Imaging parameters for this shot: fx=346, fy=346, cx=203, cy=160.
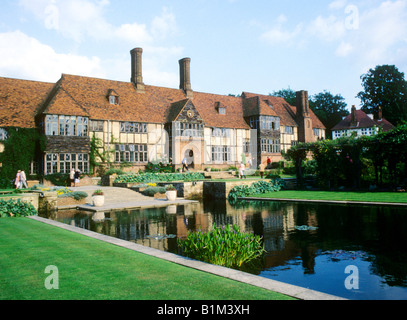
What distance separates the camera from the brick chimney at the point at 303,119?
51656 millimetres

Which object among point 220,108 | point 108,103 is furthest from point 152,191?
point 220,108

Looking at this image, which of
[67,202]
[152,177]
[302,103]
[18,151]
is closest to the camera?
[67,202]

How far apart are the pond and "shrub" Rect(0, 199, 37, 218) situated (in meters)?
1.50

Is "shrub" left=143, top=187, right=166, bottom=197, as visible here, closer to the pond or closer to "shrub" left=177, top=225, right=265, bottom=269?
the pond

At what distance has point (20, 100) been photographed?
3400 centimetres

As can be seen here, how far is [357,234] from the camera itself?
1056 cm

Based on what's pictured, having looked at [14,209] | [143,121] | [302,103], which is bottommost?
[14,209]

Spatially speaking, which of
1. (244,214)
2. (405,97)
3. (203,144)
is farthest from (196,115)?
(405,97)

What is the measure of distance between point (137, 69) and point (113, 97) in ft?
18.4

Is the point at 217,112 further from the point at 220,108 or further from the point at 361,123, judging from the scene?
the point at 361,123

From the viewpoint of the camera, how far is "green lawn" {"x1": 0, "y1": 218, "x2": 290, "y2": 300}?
4883 mm

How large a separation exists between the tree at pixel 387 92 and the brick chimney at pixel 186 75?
40485 mm

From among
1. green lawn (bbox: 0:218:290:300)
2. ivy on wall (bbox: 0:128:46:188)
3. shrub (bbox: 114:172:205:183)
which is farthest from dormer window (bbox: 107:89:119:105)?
green lawn (bbox: 0:218:290:300)
